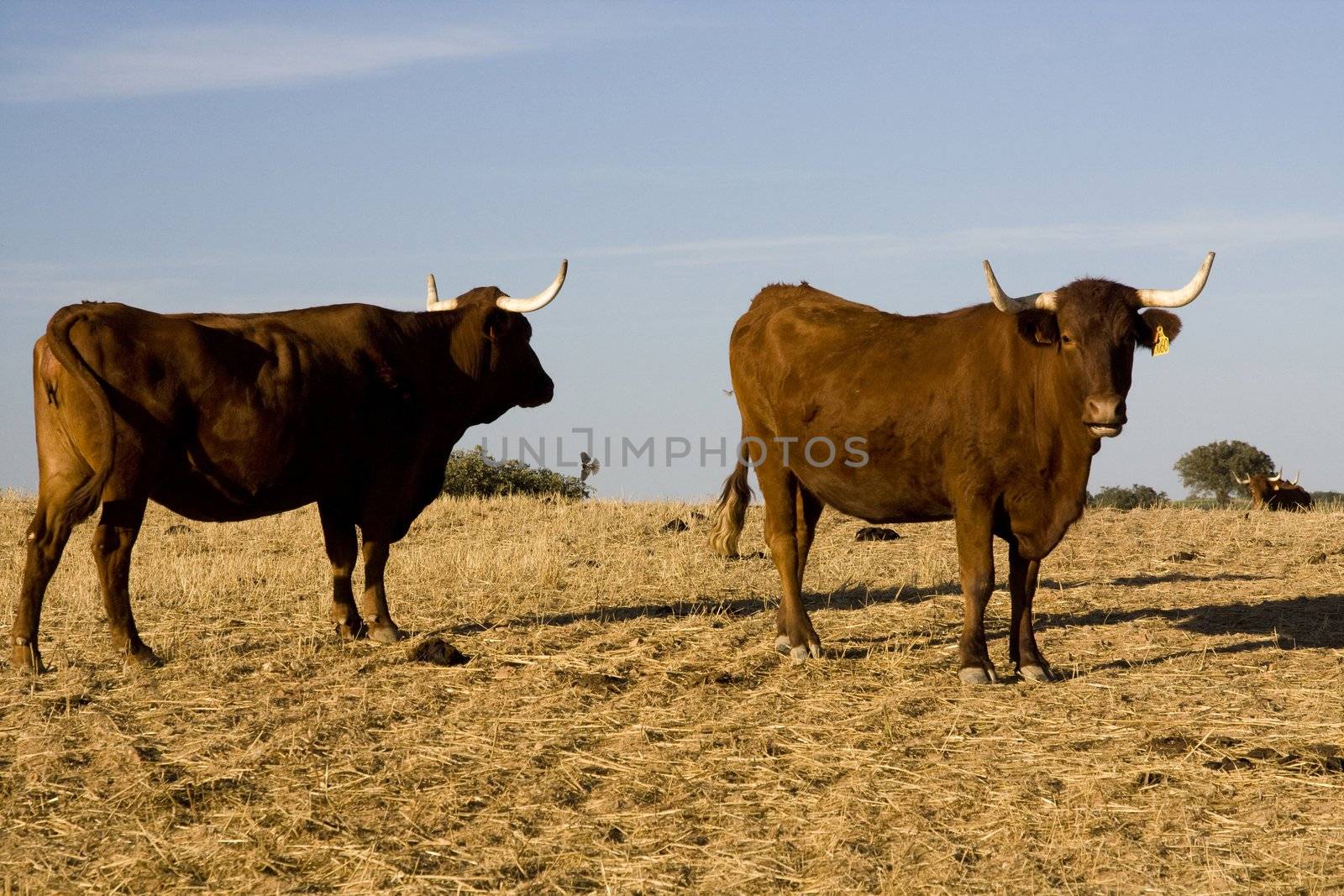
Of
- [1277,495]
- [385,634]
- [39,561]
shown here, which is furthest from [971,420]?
[1277,495]

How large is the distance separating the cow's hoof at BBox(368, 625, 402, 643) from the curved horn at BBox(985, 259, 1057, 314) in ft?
13.7

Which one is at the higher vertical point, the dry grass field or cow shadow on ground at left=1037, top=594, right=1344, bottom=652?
the dry grass field

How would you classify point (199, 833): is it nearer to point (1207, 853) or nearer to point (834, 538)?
point (1207, 853)

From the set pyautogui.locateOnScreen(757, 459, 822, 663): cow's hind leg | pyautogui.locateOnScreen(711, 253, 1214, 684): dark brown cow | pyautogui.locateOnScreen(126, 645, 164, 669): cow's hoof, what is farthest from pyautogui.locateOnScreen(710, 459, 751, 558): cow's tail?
pyautogui.locateOnScreen(126, 645, 164, 669): cow's hoof

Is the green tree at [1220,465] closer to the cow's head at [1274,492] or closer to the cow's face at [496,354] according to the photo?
the cow's head at [1274,492]

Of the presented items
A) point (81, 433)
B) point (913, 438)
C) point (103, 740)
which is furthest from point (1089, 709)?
point (81, 433)

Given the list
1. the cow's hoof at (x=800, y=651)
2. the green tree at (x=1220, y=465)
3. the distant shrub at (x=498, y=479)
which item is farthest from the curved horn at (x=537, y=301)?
the green tree at (x=1220, y=465)

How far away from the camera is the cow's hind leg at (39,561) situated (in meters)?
7.52

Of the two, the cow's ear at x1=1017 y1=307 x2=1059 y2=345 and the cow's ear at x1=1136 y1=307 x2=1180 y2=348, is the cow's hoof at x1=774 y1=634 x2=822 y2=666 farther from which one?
the cow's ear at x1=1136 y1=307 x2=1180 y2=348

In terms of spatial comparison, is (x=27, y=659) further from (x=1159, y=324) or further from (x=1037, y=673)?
(x=1159, y=324)

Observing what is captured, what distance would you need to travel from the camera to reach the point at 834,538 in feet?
43.5

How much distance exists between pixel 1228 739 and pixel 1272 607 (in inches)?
165

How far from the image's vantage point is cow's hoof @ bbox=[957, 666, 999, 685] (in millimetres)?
7469

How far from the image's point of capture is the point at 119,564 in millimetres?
7785
